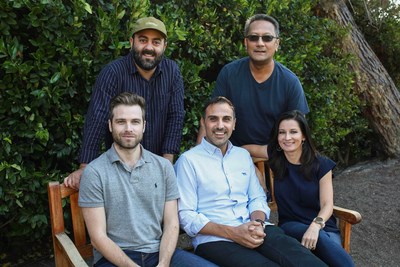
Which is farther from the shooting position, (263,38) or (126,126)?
(263,38)

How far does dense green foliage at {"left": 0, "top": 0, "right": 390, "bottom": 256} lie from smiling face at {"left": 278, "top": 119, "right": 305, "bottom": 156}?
3.56 feet

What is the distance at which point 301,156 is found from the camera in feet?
11.6

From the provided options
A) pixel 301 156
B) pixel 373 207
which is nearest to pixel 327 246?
pixel 301 156

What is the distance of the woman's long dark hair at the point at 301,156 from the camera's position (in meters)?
3.47

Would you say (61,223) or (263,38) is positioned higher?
(263,38)

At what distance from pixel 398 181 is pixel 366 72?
1727mm

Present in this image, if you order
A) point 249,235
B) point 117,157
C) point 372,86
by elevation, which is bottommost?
point 249,235

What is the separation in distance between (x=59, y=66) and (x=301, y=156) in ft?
6.53

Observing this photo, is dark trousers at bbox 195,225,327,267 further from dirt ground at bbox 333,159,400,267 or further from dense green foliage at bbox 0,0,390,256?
dirt ground at bbox 333,159,400,267

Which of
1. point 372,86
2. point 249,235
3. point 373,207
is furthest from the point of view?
point 372,86

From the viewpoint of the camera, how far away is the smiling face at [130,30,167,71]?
3.31m

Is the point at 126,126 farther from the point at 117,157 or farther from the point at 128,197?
the point at 128,197

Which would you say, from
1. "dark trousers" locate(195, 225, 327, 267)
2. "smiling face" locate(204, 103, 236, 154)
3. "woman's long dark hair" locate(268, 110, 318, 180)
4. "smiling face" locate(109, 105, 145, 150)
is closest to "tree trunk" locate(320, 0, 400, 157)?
"woman's long dark hair" locate(268, 110, 318, 180)

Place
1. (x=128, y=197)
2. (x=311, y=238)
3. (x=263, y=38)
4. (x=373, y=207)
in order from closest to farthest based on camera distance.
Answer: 1. (x=128, y=197)
2. (x=311, y=238)
3. (x=263, y=38)
4. (x=373, y=207)
